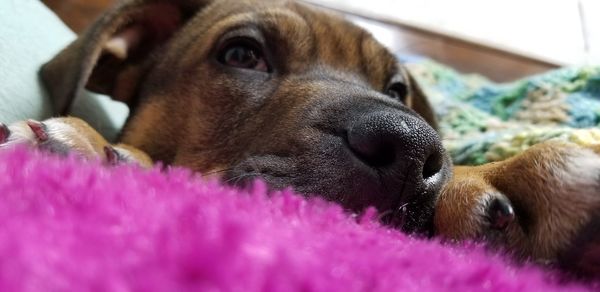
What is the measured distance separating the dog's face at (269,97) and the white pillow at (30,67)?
6 centimetres

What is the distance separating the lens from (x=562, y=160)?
962mm

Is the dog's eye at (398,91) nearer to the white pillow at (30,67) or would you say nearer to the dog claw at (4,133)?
the white pillow at (30,67)

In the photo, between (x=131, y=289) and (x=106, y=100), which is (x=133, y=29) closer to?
(x=106, y=100)

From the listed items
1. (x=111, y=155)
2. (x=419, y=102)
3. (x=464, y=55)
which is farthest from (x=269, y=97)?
(x=464, y=55)

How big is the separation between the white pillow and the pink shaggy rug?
772 mm

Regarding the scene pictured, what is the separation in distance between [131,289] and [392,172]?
676 mm

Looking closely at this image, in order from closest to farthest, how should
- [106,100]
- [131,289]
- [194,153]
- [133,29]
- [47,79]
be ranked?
[131,289] → [194,153] → [47,79] → [133,29] → [106,100]

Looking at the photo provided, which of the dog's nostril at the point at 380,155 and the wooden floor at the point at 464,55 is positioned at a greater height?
→ the dog's nostril at the point at 380,155

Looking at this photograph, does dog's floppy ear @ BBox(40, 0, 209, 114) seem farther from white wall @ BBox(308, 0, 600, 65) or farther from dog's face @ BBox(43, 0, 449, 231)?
white wall @ BBox(308, 0, 600, 65)

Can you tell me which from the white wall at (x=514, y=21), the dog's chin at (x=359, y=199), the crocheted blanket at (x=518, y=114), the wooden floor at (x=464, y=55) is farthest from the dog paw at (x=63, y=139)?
the white wall at (x=514, y=21)

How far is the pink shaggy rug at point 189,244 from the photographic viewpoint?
1.46 feet

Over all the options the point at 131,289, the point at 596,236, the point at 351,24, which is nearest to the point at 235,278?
the point at 131,289

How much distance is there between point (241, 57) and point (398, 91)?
0.64m

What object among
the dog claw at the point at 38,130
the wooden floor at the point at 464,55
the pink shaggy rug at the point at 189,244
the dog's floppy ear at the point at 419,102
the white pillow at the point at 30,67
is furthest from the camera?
the wooden floor at the point at 464,55
